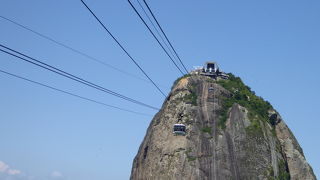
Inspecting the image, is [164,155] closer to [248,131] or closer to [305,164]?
[248,131]

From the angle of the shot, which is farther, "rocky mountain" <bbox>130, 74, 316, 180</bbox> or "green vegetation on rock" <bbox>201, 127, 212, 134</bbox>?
"green vegetation on rock" <bbox>201, 127, 212, 134</bbox>

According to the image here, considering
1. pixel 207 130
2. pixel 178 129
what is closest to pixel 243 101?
pixel 207 130

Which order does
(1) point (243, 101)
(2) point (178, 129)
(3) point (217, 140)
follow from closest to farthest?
1. (2) point (178, 129)
2. (3) point (217, 140)
3. (1) point (243, 101)

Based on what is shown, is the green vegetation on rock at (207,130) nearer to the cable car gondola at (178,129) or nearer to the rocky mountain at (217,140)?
the rocky mountain at (217,140)

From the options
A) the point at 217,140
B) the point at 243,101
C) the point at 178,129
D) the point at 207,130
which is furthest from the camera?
the point at 243,101

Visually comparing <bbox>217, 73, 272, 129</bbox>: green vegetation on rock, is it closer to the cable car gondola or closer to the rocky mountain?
the rocky mountain

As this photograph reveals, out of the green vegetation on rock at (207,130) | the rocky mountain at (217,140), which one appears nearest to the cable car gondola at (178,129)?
the rocky mountain at (217,140)

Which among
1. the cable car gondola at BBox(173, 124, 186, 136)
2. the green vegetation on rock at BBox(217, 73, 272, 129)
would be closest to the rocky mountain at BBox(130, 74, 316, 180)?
the green vegetation on rock at BBox(217, 73, 272, 129)

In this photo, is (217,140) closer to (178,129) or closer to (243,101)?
(178,129)
